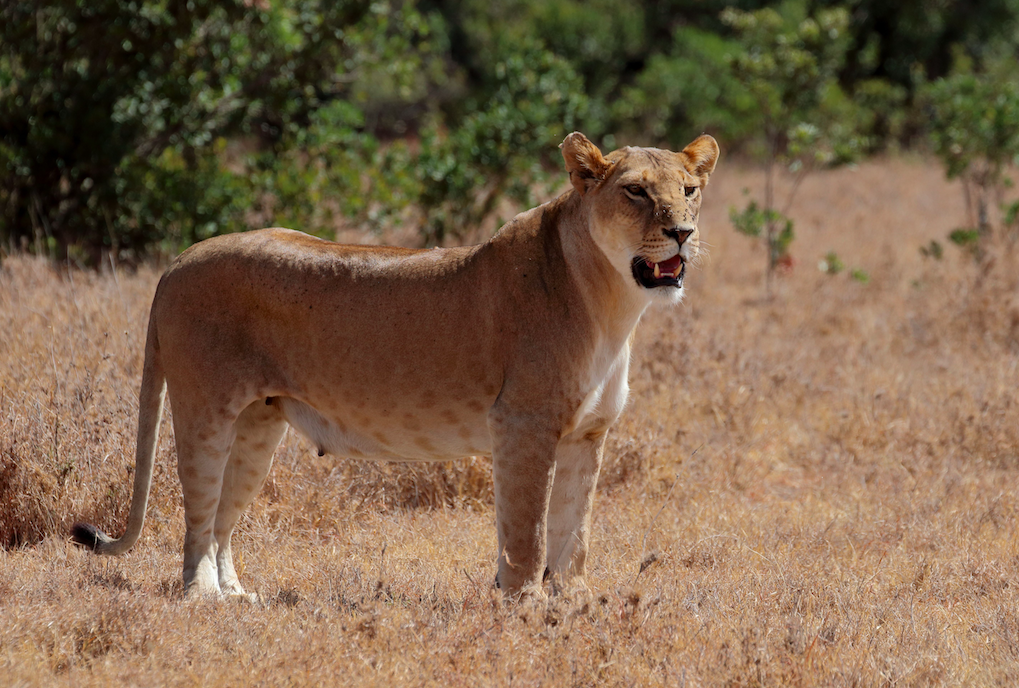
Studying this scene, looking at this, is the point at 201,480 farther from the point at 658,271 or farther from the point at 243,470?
the point at 658,271

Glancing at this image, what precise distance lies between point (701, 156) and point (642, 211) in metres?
0.55

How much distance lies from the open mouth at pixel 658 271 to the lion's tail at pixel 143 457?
2.01 meters

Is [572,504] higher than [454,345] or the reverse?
the reverse

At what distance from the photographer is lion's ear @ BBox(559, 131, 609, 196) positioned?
4145 millimetres

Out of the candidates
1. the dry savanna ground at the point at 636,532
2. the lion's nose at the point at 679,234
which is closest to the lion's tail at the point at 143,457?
the dry savanna ground at the point at 636,532

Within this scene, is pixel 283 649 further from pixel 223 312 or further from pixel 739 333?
pixel 739 333

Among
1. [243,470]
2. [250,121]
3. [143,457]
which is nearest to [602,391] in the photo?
[243,470]

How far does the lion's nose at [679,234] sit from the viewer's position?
12.8ft

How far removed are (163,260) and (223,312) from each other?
5.89m

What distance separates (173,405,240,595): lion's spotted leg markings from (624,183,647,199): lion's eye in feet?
5.92

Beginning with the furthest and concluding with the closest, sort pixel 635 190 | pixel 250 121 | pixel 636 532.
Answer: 1. pixel 250 121
2. pixel 636 532
3. pixel 635 190

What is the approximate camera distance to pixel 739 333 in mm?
8703

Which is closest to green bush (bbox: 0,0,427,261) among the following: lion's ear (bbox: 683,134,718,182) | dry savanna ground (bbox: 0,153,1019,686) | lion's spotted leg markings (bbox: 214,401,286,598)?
dry savanna ground (bbox: 0,153,1019,686)

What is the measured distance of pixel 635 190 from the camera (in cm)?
402
